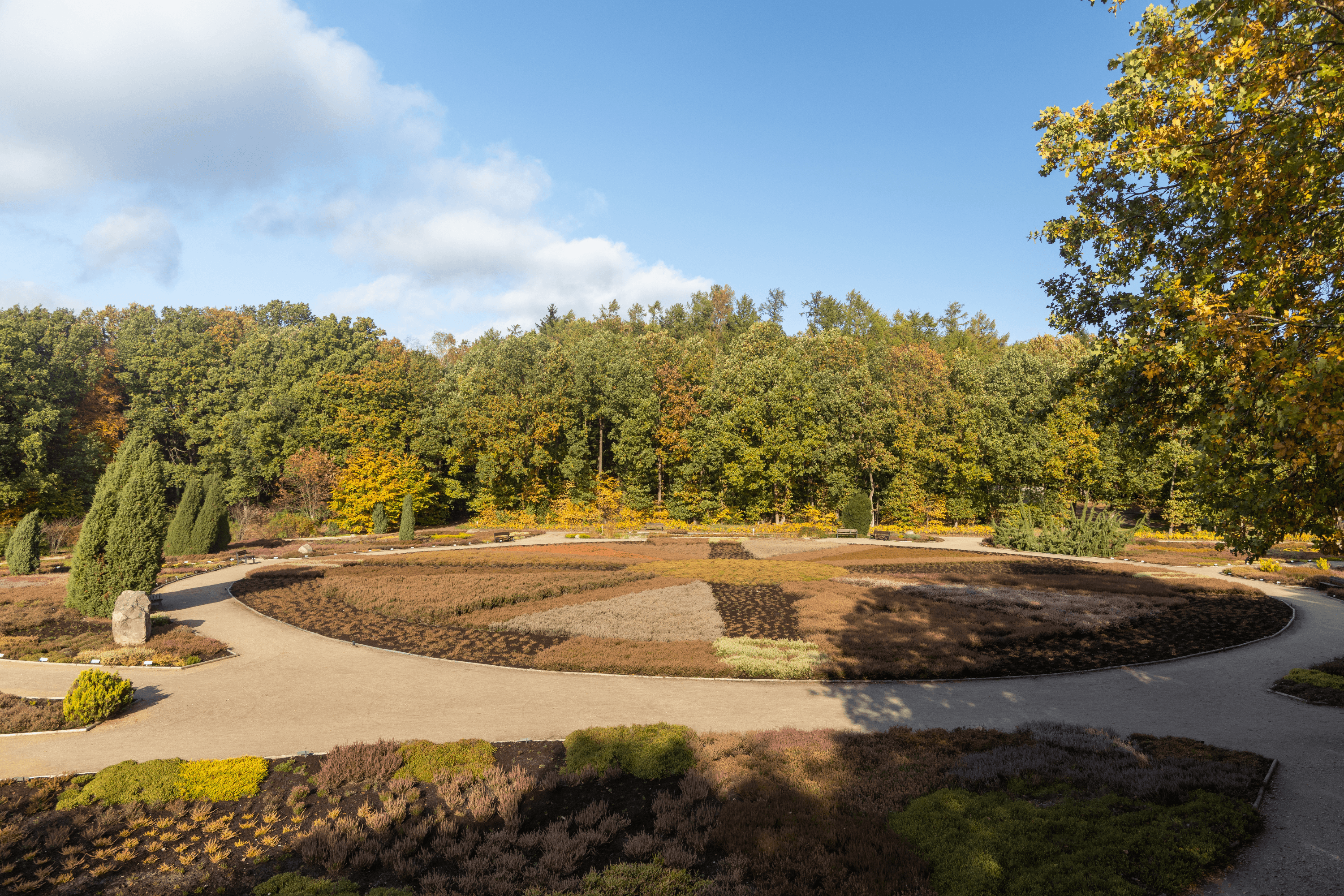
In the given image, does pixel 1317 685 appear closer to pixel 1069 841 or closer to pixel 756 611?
pixel 1069 841

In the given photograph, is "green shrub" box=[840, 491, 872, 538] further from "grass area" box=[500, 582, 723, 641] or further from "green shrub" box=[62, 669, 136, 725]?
→ "green shrub" box=[62, 669, 136, 725]

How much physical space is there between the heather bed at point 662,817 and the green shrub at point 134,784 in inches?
1.2

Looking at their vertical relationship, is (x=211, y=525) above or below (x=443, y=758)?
above

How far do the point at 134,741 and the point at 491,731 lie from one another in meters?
5.73

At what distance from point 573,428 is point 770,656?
43.2 meters

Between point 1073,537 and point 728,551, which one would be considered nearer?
point 728,551

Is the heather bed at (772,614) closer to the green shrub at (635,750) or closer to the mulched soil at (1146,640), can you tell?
the mulched soil at (1146,640)

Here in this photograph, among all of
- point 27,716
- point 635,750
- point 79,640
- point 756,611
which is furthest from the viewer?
point 756,611

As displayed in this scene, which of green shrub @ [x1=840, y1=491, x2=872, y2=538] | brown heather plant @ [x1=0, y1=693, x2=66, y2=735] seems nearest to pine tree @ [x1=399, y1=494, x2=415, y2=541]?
brown heather plant @ [x1=0, y1=693, x2=66, y2=735]

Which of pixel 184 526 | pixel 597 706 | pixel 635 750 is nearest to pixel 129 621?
pixel 597 706

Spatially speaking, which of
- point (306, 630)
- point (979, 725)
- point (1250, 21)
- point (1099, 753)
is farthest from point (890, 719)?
point (306, 630)

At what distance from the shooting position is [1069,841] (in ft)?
21.8

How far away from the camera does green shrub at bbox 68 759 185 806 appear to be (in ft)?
27.0

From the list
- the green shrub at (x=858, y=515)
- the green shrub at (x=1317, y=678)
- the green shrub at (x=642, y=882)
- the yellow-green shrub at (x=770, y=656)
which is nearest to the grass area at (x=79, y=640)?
the yellow-green shrub at (x=770, y=656)
